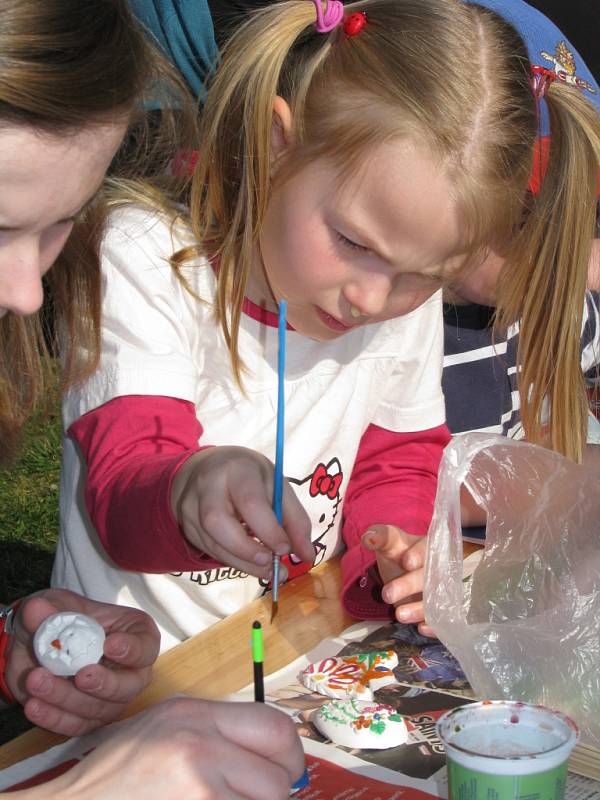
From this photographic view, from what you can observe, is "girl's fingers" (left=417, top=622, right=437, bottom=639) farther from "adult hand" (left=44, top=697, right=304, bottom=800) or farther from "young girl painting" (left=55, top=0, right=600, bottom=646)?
"adult hand" (left=44, top=697, right=304, bottom=800)

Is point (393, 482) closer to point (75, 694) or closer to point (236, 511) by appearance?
point (236, 511)

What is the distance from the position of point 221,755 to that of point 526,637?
0.36 m

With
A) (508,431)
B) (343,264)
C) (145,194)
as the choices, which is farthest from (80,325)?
(508,431)

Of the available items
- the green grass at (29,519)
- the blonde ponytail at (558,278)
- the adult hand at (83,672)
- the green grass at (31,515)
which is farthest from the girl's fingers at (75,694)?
the green grass at (31,515)

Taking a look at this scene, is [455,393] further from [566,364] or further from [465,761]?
[465,761]

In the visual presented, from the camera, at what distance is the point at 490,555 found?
1108mm

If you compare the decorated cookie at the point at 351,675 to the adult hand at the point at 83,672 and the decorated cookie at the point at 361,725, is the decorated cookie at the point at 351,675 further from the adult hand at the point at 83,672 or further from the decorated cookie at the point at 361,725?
the adult hand at the point at 83,672

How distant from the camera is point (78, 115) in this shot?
0.87 meters

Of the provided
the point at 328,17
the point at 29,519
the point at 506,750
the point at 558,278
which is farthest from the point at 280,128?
the point at 29,519

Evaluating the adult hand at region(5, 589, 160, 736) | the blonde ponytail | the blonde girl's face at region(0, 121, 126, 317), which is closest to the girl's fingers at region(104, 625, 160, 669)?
the adult hand at region(5, 589, 160, 736)

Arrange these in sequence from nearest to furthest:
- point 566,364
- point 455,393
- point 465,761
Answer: point 465,761, point 566,364, point 455,393

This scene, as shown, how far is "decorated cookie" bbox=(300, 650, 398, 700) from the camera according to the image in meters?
1.00

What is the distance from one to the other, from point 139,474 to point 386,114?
19.1 inches

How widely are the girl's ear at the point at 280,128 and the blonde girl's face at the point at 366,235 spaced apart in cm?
4
